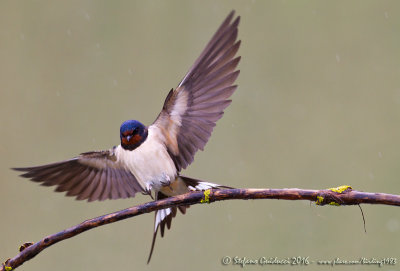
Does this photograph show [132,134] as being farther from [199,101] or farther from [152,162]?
[199,101]

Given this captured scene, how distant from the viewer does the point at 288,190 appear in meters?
1.04

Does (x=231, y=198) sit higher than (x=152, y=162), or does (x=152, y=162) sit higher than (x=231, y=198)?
(x=152, y=162)

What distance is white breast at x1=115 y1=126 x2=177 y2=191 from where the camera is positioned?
4.78 feet

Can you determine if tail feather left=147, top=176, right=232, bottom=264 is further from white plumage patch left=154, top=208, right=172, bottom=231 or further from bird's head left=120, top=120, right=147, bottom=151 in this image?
bird's head left=120, top=120, right=147, bottom=151

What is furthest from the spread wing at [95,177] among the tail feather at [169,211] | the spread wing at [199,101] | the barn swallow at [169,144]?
the spread wing at [199,101]

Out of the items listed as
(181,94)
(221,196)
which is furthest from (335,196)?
(181,94)

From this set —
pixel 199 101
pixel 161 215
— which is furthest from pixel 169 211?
pixel 199 101

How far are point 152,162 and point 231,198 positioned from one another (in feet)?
1.42

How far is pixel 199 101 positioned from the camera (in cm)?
148

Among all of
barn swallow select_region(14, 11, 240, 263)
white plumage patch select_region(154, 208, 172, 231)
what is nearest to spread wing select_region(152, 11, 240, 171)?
barn swallow select_region(14, 11, 240, 263)

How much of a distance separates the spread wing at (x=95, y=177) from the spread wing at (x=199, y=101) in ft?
0.67

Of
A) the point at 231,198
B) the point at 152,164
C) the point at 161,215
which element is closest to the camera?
the point at 231,198

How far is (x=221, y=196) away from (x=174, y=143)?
0.44 metres

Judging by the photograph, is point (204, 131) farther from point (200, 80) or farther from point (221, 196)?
point (221, 196)
